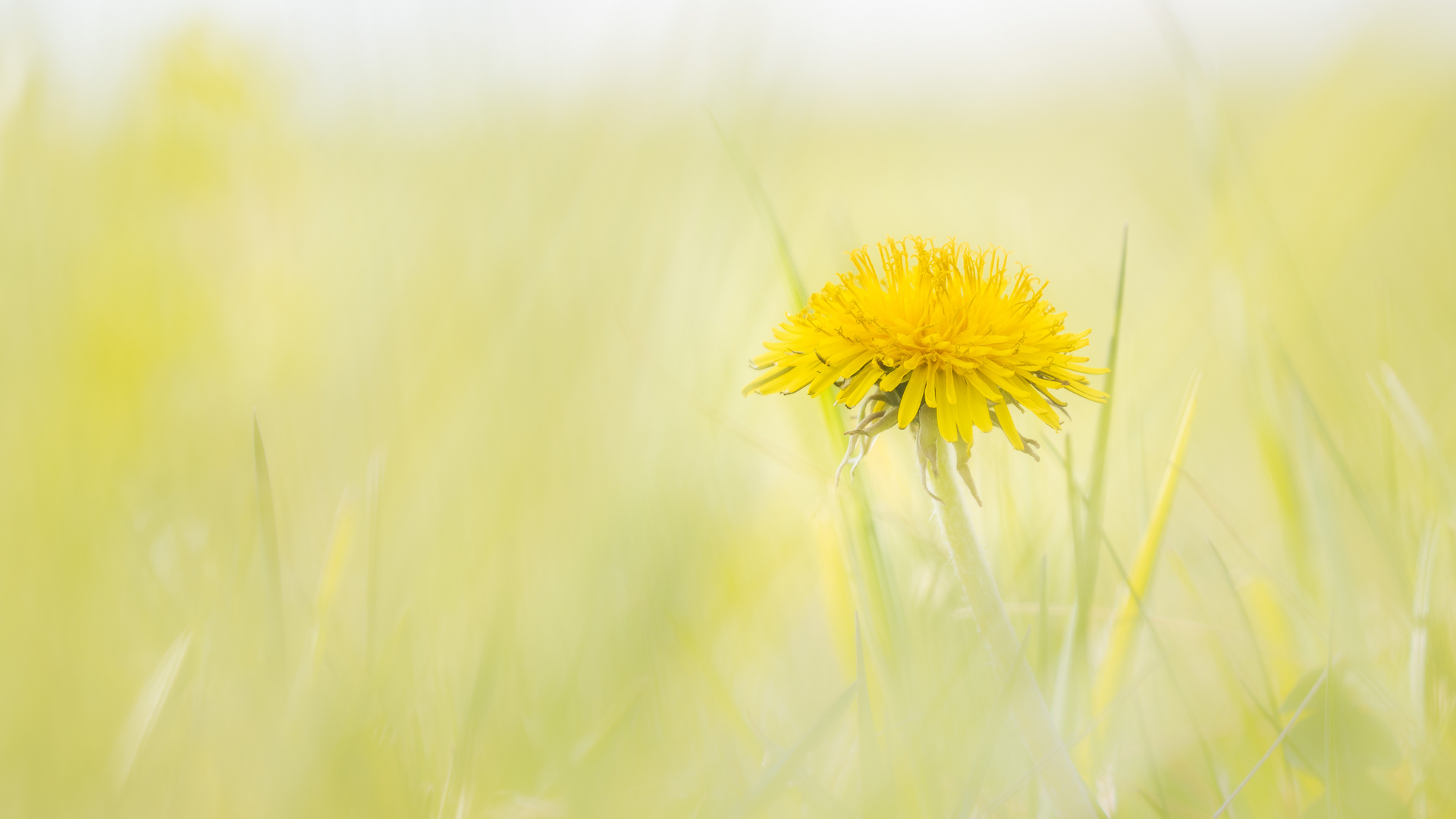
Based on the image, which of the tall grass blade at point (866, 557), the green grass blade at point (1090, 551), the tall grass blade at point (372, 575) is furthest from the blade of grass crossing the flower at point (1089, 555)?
the tall grass blade at point (372, 575)

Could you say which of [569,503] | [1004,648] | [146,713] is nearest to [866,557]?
[1004,648]

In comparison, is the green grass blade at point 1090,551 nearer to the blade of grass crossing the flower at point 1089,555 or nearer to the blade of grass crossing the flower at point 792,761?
the blade of grass crossing the flower at point 1089,555

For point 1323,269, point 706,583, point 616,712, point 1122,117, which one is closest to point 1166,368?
point 1323,269

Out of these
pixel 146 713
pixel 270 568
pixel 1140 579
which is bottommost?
pixel 146 713

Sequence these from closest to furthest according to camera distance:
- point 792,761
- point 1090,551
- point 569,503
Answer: point 792,761 < point 1090,551 < point 569,503

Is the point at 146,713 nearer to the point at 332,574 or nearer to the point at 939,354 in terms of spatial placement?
the point at 332,574

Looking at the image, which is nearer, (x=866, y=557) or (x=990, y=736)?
(x=990, y=736)

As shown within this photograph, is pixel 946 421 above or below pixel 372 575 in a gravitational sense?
above

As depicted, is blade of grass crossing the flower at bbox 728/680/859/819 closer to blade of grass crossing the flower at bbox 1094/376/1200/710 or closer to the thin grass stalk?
the thin grass stalk
